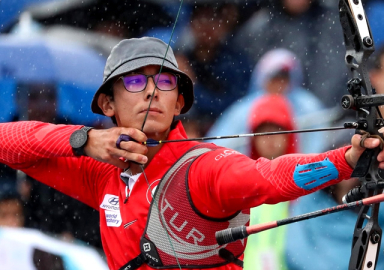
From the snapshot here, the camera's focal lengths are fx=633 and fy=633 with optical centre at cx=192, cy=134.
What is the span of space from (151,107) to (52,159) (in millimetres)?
610

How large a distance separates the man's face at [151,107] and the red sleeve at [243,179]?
304 mm

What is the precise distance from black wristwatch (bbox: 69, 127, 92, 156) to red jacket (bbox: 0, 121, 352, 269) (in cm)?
4

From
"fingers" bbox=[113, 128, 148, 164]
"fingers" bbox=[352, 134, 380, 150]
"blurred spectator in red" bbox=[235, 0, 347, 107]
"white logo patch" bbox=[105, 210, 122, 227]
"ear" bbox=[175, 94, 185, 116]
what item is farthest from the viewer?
"blurred spectator in red" bbox=[235, 0, 347, 107]

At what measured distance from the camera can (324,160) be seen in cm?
187

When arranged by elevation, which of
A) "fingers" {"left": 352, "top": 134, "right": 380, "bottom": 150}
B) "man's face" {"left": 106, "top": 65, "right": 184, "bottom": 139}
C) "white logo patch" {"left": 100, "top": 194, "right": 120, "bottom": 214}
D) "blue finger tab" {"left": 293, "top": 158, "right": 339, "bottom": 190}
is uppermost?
"man's face" {"left": 106, "top": 65, "right": 184, "bottom": 139}

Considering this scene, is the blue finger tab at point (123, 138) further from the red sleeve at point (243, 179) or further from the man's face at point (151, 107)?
the red sleeve at point (243, 179)

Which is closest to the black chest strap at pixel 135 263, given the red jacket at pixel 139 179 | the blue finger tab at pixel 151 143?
the red jacket at pixel 139 179

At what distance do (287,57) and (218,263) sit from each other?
1989 mm

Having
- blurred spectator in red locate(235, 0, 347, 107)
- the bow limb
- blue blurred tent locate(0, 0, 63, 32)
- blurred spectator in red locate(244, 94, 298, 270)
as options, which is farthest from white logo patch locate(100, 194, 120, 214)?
blue blurred tent locate(0, 0, 63, 32)

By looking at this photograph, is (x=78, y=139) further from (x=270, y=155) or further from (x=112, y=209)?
(x=270, y=155)

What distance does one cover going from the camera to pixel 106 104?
2650mm

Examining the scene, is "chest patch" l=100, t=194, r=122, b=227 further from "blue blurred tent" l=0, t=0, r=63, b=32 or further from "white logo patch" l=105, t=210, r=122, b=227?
"blue blurred tent" l=0, t=0, r=63, b=32

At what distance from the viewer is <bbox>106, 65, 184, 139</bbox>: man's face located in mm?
2402

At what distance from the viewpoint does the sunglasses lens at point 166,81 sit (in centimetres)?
245
